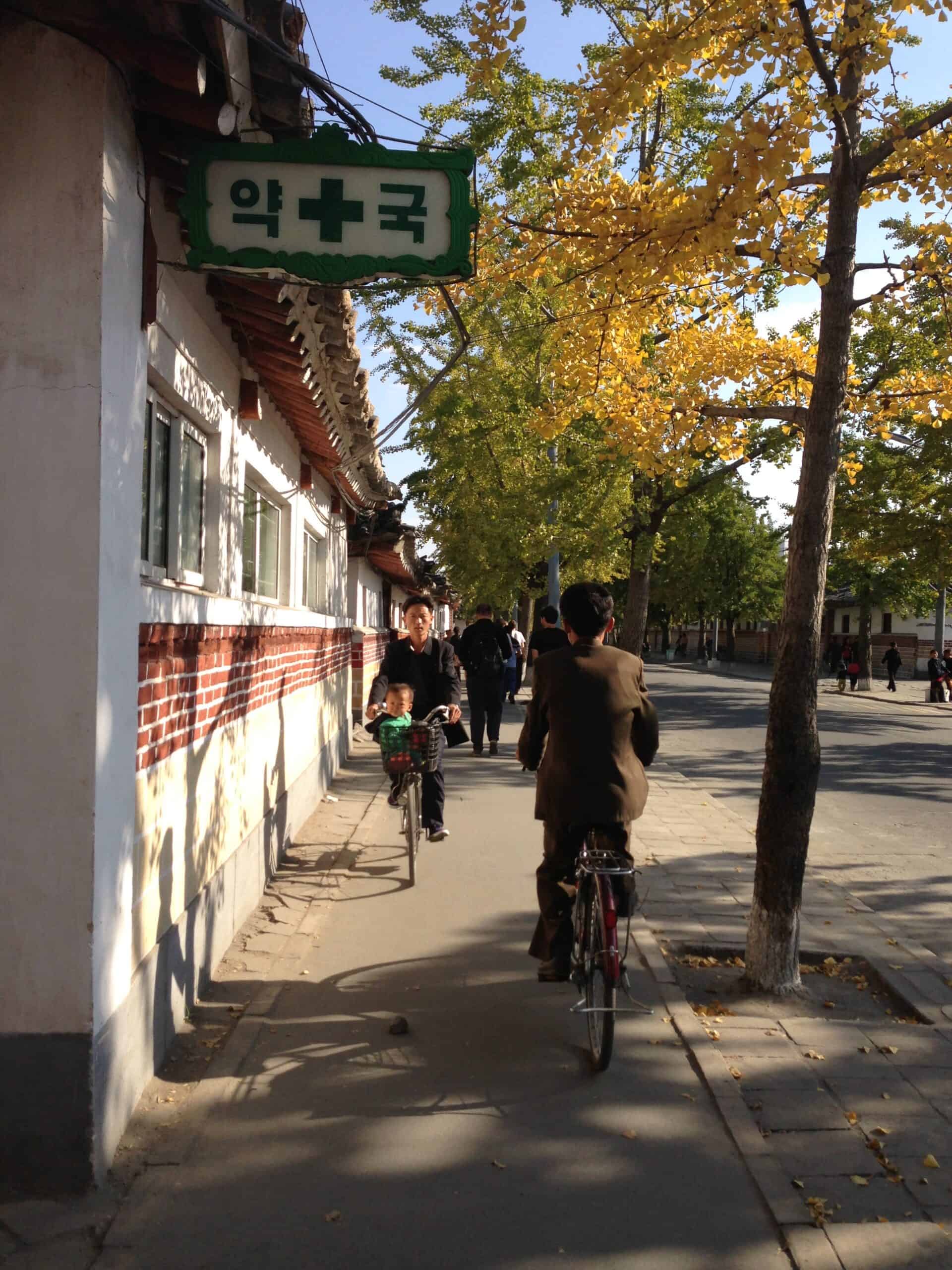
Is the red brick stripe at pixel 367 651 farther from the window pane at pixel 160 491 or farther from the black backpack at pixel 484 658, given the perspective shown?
the window pane at pixel 160 491

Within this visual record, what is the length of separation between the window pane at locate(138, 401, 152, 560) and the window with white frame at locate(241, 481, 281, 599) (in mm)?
2015

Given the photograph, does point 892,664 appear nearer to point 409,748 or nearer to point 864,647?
point 864,647

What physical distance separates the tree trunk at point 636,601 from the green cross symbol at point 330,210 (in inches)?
759

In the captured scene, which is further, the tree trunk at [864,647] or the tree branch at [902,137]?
the tree trunk at [864,647]

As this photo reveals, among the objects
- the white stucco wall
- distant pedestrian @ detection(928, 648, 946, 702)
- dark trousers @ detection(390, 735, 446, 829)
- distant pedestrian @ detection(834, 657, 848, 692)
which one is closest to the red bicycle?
the white stucco wall

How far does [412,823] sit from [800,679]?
3177 millimetres

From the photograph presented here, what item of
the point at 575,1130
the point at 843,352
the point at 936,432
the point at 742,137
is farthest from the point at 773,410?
the point at 936,432

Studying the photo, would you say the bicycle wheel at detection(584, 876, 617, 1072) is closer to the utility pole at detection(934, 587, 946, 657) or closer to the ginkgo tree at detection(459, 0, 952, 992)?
the ginkgo tree at detection(459, 0, 952, 992)

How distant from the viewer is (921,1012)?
5152mm

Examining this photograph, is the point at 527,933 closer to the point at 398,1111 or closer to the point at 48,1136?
the point at 398,1111

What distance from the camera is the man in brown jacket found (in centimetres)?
468

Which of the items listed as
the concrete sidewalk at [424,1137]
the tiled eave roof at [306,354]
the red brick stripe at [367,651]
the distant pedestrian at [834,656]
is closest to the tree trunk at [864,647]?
the distant pedestrian at [834,656]

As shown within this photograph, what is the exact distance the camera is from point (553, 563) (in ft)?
78.2

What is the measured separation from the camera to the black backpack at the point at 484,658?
13953mm
